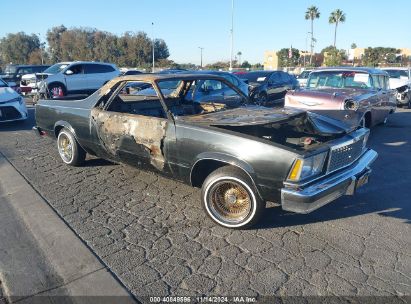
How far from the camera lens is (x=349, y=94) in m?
7.51

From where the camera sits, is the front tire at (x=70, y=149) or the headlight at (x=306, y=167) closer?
the headlight at (x=306, y=167)

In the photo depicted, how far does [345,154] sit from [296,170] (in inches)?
34.6

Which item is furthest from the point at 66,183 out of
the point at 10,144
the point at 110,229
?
the point at 10,144

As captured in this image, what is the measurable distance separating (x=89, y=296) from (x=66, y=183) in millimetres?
2696

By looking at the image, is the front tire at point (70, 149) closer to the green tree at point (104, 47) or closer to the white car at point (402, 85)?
the white car at point (402, 85)

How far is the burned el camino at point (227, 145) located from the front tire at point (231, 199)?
0.03 feet

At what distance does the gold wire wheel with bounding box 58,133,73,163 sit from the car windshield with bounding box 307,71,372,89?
588 centimetres

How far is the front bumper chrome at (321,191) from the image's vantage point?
10.7ft

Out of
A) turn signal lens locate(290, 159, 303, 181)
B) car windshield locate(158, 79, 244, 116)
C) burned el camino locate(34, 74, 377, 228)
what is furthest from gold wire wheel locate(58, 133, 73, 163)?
turn signal lens locate(290, 159, 303, 181)

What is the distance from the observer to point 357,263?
309 centimetres

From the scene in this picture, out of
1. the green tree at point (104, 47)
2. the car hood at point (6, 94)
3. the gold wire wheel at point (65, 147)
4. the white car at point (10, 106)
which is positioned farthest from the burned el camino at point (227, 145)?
the green tree at point (104, 47)

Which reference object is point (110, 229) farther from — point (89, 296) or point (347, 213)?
point (347, 213)

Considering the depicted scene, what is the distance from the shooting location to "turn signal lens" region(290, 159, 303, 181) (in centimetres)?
324

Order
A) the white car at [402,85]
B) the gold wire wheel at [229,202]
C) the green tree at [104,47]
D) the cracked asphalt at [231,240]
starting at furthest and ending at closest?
the green tree at [104,47]
the white car at [402,85]
the gold wire wheel at [229,202]
the cracked asphalt at [231,240]
